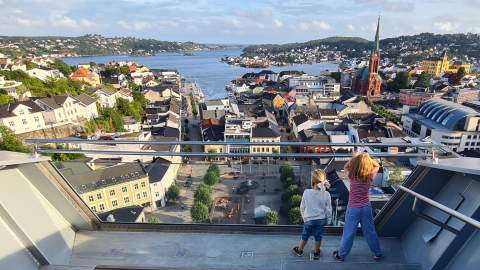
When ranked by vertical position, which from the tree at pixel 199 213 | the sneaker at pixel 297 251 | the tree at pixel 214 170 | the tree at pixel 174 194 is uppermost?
the sneaker at pixel 297 251

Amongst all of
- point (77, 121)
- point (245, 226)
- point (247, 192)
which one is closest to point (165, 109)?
point (77, 121)

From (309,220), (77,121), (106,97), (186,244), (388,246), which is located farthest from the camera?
(106,97)

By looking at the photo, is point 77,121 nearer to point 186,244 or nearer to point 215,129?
point 215,129

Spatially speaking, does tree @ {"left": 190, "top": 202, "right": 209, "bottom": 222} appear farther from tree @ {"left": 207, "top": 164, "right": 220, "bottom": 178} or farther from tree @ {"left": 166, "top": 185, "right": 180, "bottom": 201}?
tree @ {"left": 207, "top": 164, "right": 220, "bottom": 178}

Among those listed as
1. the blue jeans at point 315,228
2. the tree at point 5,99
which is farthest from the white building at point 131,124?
the blue jeans at point 315,228

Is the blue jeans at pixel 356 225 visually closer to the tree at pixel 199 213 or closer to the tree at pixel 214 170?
the tree at pixel 214 170

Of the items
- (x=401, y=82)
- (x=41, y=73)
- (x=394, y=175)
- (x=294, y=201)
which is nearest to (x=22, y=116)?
(x=41, y=73)
